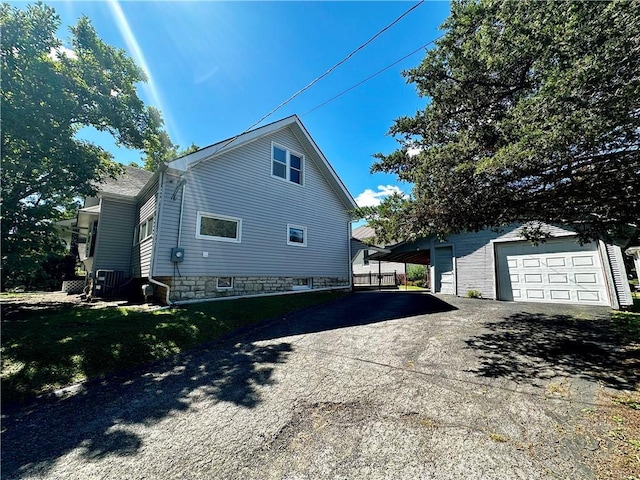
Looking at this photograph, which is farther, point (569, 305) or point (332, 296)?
point (332, 296)

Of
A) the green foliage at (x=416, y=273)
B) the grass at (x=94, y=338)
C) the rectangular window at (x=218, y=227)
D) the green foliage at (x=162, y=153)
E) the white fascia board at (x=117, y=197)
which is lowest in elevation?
the grass at (x=94, y=338)

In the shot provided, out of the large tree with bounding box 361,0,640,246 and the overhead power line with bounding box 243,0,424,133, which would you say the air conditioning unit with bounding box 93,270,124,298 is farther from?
the large tree with bounding box 361,0,640,246

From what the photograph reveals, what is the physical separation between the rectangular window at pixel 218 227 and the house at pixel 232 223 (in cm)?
4

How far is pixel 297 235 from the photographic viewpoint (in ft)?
40.7

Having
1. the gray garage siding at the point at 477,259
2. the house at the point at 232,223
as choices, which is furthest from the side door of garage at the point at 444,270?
the house at the point at 232,223

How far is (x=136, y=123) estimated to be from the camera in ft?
35.8

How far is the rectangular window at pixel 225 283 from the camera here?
9.88 m

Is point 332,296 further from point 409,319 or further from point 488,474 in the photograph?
point 488,474

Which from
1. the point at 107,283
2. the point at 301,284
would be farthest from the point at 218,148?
the point at 107,283

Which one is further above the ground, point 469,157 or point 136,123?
point 136,123

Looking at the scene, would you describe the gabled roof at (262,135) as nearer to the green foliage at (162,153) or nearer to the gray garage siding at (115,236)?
the green foliage at (162,153)

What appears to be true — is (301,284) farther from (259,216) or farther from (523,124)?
(523,124)

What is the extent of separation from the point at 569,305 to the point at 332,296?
8.82m

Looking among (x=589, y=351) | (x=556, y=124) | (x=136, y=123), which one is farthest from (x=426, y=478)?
(x=136, y=123)
